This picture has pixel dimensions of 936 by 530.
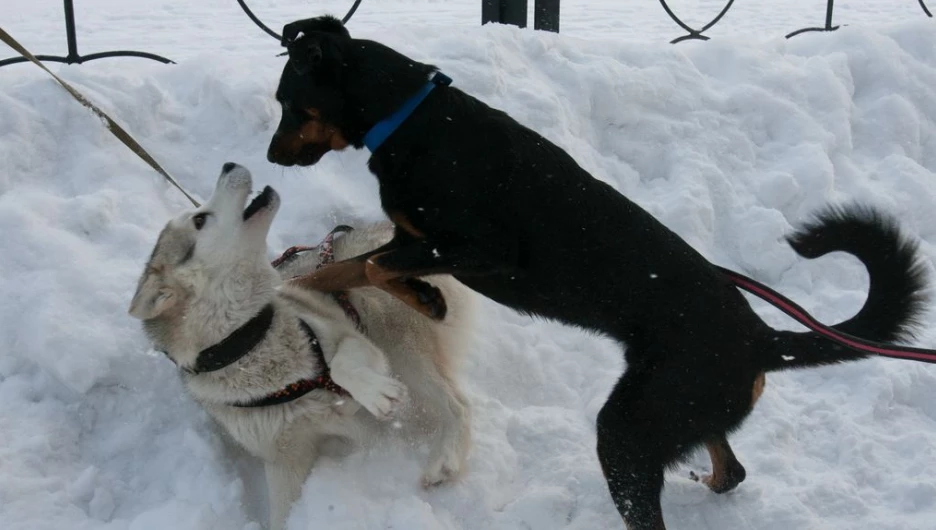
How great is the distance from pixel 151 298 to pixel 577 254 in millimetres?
1625

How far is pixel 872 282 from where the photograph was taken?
3.07 meters

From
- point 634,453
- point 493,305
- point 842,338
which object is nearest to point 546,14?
point 493,305

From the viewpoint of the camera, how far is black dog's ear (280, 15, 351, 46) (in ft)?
11.3

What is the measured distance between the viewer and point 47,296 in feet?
12.0

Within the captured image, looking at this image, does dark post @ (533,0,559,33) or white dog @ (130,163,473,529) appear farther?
dark post @ (533,0,559,33)

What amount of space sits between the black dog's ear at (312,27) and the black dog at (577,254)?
0.02 m

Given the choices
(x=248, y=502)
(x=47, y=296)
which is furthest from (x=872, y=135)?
(x=47, y=296)

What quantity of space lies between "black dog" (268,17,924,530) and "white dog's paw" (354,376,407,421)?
1.27 ft

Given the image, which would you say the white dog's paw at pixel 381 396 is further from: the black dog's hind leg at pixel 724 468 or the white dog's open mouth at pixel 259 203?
the black dog's hind leg at pixel 724 468

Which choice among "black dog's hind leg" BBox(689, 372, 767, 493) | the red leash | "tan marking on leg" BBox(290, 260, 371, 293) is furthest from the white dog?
the red leash

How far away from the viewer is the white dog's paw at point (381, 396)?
Result: 10.2 feet

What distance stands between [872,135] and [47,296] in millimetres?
5447

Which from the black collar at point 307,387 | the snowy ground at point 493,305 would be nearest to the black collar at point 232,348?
the black collar at point 307,387

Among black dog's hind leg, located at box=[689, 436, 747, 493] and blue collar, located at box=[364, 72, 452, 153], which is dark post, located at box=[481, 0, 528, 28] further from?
black dog's hind leg, located at box=[689, 436, 747, 493]
